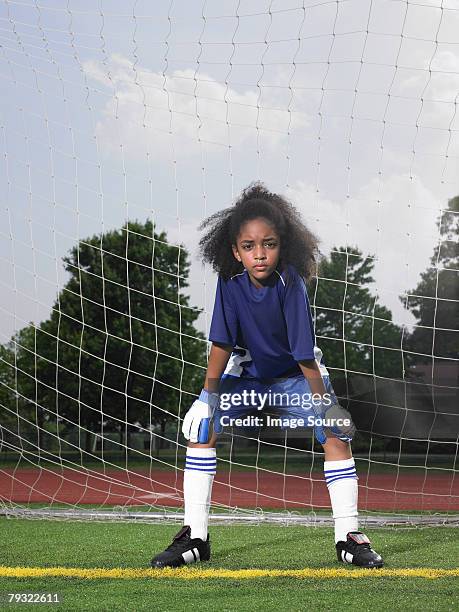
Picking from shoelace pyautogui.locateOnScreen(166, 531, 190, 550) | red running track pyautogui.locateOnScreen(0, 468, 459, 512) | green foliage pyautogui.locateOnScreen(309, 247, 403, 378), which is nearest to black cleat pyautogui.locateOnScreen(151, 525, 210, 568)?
shoelace pyautogui.locateOnScreen(166, 531, 190, 550)

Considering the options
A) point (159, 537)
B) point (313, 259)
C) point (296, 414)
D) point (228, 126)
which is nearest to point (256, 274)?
point (313, 259)

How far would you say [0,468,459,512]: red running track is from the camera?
1050cm

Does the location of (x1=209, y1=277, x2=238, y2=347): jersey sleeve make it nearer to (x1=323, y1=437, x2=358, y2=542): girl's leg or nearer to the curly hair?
the curly hair

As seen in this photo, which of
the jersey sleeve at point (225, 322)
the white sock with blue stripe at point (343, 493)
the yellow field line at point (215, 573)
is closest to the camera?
the yellow field line at point (215, 573)

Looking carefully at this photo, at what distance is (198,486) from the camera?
14.6 feet

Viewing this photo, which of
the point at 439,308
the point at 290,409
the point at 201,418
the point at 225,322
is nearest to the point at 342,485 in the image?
the point at 290,409

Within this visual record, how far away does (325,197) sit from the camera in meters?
7.70

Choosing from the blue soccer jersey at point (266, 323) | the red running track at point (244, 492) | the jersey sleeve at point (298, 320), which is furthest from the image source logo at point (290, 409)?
the red running track at point (244, 492)

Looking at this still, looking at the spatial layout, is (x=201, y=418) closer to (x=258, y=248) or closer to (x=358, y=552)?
(x=258, y=248)

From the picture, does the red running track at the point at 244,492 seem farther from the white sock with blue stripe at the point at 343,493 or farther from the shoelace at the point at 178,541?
the white sock with blue stripe at the point at 343,493

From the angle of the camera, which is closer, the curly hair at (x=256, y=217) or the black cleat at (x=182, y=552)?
the black cleat at (x=182, y=552)

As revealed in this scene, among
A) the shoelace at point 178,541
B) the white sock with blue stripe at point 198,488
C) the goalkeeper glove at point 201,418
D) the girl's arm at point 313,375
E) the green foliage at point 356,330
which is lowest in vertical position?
the shoelace at point 178,541

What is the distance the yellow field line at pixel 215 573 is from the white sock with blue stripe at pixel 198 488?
0.25 m

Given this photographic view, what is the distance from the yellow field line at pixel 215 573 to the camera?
13.5 feet
